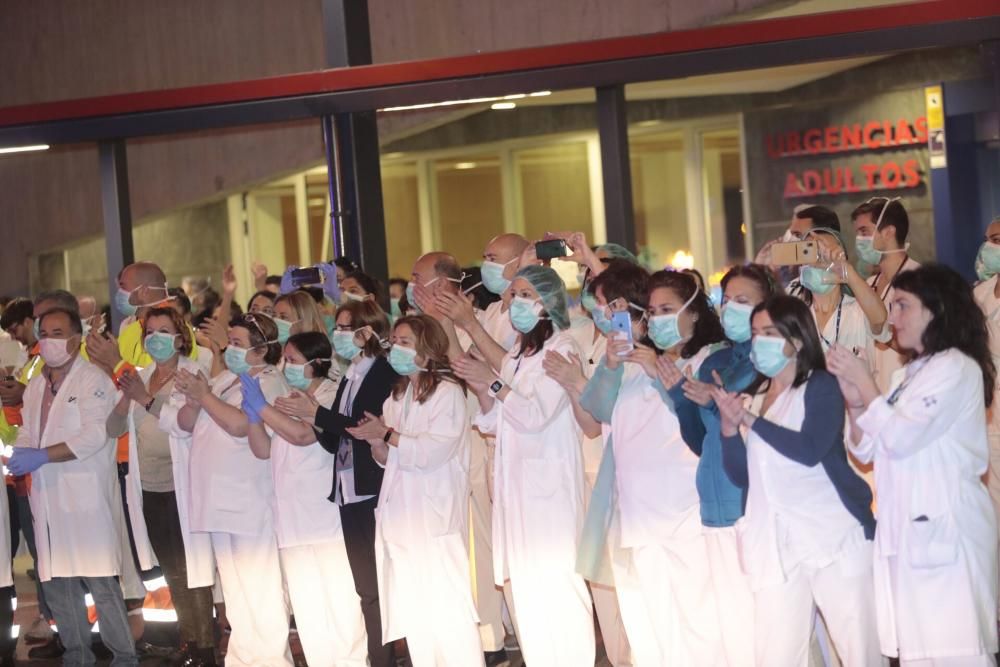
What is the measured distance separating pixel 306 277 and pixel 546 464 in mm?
2591

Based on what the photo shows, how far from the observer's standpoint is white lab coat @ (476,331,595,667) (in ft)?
21.9

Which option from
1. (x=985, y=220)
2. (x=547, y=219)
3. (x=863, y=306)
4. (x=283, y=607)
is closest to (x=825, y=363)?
(x=863, y=306)

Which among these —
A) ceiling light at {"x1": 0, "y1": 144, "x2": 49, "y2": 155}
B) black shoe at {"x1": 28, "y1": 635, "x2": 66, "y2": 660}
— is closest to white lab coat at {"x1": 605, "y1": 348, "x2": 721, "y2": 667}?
black shoe at {"x1": 28, "y1": 635, "x2": 66, "y2": 660}

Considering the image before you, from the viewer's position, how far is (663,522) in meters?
6.18

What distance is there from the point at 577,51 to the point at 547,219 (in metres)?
8.99

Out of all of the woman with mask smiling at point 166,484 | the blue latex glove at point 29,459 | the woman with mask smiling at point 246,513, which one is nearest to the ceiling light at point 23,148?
the woman with mask smiling at point 166,484

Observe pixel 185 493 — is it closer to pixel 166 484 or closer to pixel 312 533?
pixel 166 484

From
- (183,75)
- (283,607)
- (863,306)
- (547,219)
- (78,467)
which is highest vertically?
(183,75)

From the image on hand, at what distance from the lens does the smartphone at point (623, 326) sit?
603cm

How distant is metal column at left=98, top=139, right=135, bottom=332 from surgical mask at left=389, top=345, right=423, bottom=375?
453 cm

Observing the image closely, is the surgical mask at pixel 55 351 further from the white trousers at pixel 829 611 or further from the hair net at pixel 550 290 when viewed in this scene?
the white trousers at pixel 829 611

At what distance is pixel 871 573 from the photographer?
5469 millimetres

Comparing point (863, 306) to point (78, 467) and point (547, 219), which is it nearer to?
point (78, 467)

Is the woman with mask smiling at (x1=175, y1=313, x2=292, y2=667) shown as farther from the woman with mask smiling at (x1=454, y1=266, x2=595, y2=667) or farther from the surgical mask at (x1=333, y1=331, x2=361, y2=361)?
the woman with mask smiling at (x1=454, y1=266, x2=595, y2=667)
